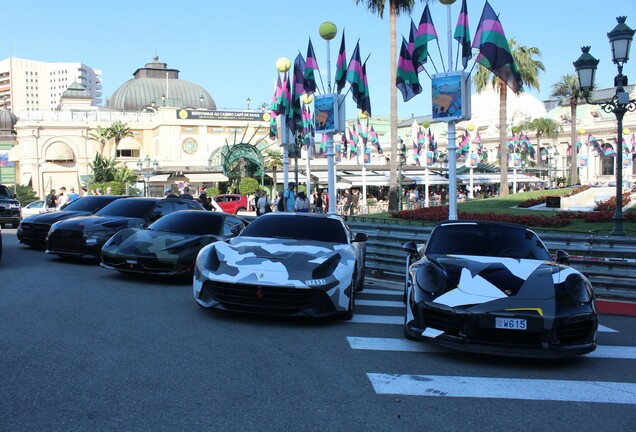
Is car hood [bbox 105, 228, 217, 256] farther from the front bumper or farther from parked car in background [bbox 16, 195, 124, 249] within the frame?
the front bumper

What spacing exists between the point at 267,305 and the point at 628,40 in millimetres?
10539

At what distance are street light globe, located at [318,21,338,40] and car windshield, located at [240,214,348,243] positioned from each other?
31.0 ft

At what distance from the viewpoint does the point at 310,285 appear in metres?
7.17

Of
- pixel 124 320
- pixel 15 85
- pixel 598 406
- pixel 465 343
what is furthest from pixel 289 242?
pixel 15 85

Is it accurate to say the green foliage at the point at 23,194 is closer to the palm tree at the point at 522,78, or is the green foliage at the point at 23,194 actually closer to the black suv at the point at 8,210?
the black suv at the point at 8,210

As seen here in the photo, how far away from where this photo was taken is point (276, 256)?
302 inches

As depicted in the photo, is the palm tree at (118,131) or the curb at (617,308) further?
the palm tree at (118,131)

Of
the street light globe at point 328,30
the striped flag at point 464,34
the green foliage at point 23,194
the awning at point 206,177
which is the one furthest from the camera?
the awning at point 206,177

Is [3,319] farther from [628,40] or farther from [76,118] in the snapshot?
[76,118]

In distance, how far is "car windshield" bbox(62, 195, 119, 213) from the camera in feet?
49.9

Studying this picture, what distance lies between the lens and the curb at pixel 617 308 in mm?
9219

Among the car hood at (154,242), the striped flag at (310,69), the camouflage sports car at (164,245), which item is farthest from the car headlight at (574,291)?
the striped flag at (310,69)

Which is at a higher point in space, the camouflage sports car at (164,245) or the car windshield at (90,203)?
the car windshield at (90,203)

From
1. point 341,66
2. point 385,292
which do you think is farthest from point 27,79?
point 385,292
